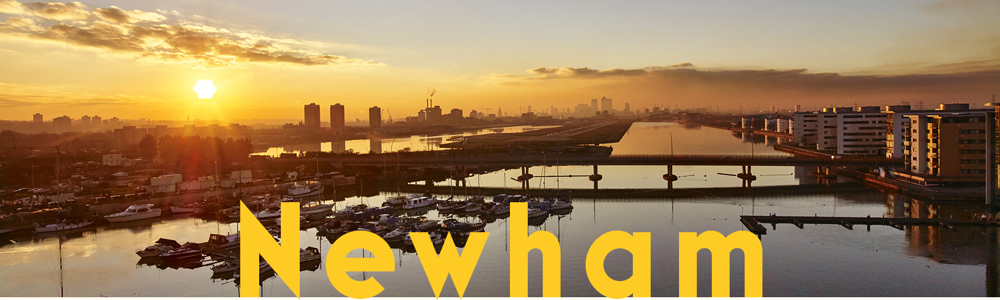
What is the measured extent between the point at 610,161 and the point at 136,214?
14.1 m

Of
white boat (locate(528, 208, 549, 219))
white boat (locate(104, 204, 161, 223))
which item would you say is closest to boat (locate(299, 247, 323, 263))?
white boat (locate(528, 208, 549, 219))

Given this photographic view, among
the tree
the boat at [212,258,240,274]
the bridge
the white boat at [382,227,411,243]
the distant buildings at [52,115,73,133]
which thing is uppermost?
the distant buildings at [52,115,73,133]

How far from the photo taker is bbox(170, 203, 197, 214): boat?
15084 mm

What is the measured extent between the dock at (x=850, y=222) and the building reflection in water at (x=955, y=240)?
186 millimetres

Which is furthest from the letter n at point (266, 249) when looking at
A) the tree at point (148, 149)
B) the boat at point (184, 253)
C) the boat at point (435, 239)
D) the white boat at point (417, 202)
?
the tree at point (148, 149)

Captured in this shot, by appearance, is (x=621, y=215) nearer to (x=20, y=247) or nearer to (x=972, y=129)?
(x=972, y=129)

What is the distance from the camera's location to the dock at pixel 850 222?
11859mm

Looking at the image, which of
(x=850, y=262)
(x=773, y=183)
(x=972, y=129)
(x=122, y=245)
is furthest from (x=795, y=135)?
(x=122, y=245)

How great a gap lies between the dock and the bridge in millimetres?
7793

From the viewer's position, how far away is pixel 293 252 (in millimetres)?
6152

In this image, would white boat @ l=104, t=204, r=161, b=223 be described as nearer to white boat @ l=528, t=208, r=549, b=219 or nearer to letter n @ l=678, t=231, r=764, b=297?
white boat @ l=528, t=208, r=549, b=219

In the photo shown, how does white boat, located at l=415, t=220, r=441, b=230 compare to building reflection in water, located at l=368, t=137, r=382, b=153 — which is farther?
building reflection in water, located at l=368, t=137, r=382, b=153

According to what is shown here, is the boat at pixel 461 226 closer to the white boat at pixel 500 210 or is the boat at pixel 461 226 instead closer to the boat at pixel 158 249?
the white boat at pixel 500 210

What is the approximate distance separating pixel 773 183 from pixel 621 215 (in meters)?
8.18
